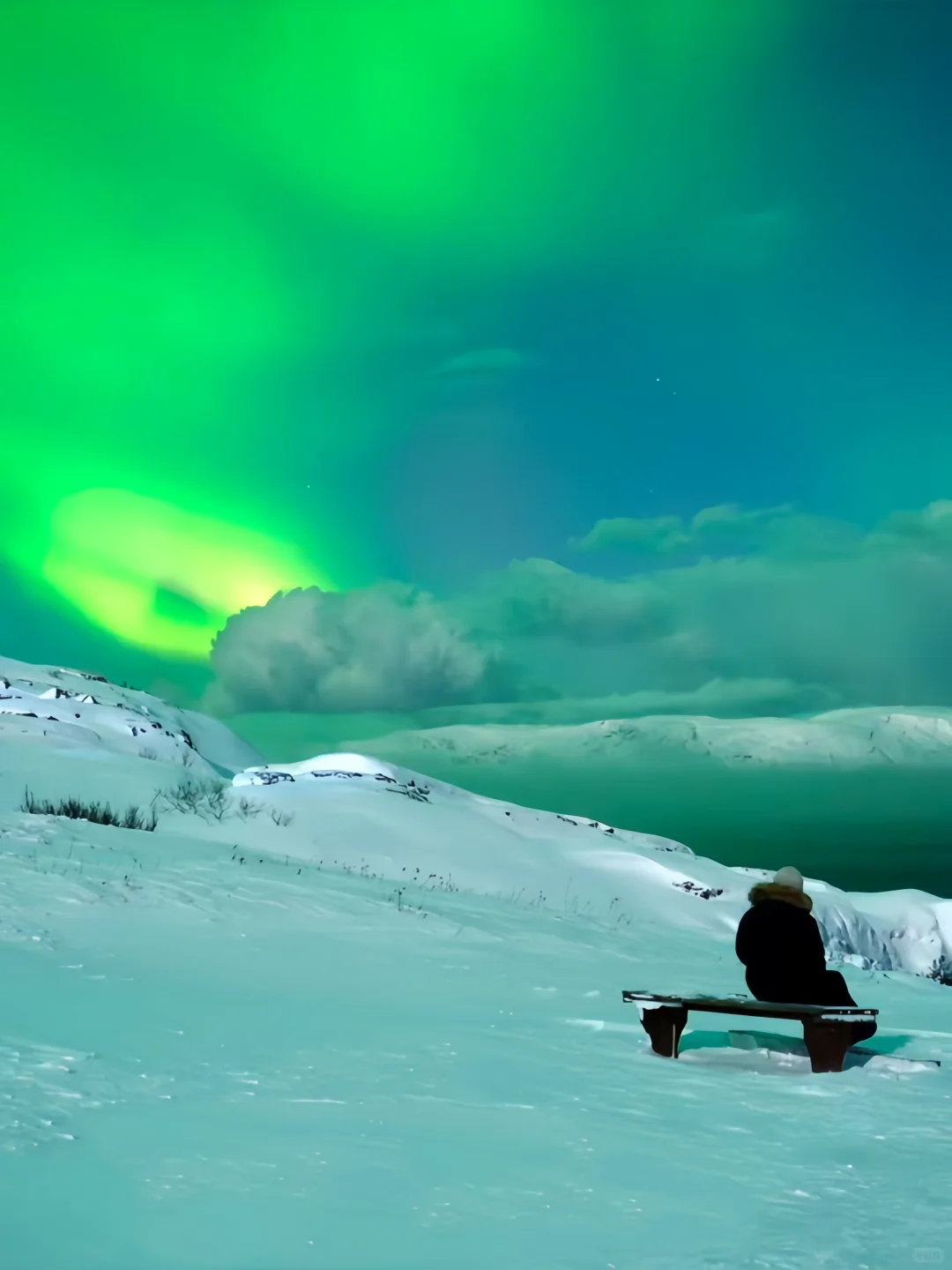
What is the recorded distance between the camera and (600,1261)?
3.80 m

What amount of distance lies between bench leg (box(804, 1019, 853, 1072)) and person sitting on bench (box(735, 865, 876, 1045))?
15.6 inches

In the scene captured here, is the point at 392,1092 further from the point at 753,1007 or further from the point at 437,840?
the point at 437,840

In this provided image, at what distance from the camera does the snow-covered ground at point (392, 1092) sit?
13.1 feet

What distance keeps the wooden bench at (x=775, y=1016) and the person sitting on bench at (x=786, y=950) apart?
32cm

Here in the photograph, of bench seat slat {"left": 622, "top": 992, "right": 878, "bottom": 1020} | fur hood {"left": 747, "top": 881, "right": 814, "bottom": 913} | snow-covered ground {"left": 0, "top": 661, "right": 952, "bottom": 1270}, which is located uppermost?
fur hood {"left": 747, "top": 881, "right": 814, "bottom": 913}

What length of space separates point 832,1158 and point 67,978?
5114mm

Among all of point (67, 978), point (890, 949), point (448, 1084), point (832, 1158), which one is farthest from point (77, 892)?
point (890, 949)

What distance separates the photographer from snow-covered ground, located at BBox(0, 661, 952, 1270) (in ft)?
13.1

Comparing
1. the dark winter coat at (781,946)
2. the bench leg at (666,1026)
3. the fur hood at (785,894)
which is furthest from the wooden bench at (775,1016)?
the fur hood at (785,894)

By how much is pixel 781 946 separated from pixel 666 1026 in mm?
963

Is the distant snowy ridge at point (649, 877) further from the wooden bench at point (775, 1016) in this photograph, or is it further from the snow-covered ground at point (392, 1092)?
the wooden bench at point (775, 1016)

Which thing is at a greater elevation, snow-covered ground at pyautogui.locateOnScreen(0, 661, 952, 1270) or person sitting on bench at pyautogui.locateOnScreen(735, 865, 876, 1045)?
person sitting on bench at pyautogui.locateOnScreen(735, 865, 876, 1045)

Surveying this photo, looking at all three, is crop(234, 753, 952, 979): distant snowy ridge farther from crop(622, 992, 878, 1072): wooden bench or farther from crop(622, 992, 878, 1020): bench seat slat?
crop(622, 992, 878, 1020): bench seat slat

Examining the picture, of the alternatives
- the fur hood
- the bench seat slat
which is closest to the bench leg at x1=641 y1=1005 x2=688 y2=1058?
the bench seat slat
